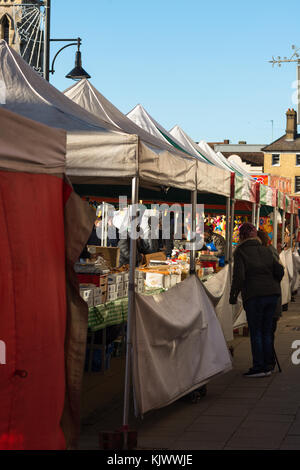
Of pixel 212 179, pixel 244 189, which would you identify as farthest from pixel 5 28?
pixel 212 179

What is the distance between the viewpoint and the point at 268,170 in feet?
276

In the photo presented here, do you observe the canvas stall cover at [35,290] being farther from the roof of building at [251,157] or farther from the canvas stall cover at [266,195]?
→ the roof of building at [251,157]

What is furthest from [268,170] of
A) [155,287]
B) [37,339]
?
[37,339]

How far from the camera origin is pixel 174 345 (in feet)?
26.5

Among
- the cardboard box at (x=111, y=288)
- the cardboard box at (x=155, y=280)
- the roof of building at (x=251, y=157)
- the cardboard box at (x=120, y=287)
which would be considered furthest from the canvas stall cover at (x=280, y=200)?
the roof of building at (x=251, y=157)

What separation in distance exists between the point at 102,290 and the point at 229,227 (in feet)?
14.0

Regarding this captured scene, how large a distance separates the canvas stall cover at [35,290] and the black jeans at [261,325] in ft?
15.2

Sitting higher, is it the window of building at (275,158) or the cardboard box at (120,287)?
the window of building at (275,158)

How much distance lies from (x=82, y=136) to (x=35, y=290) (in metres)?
2.14

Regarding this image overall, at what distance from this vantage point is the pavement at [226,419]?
699 cm

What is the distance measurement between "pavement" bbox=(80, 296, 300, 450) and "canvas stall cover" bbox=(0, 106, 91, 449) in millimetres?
1518

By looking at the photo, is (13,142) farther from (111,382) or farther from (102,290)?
(111,382)

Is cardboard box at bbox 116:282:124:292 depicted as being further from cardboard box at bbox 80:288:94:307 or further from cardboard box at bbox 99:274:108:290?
cardboard box at bbox 80:288:94:307

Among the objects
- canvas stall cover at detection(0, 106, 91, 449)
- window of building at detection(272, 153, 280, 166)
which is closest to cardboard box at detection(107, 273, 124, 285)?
canvas stall cover at detection(0, 106, 91, 449)
